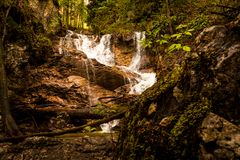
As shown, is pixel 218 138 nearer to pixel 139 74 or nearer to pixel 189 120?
pixel 189 120

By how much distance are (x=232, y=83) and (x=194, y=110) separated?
46 centimetres

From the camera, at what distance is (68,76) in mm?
14867

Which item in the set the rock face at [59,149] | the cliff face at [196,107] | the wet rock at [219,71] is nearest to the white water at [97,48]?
the rock face at [59,149]

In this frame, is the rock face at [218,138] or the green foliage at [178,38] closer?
the rock face at [218,138]

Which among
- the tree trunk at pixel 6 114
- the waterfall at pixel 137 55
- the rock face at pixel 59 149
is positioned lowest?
the rock face at pixel 59 149

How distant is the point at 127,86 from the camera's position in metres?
14.6

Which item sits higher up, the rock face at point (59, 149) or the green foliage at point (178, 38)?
the green foliage at point (178, 38)

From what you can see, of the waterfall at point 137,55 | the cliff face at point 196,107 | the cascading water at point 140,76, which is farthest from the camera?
the waterfall at point 137,55

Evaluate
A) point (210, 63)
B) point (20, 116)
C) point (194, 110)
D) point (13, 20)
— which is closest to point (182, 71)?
point (210, 63)

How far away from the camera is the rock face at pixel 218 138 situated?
6.61 ft

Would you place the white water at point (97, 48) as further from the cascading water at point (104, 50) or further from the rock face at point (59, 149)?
the rock face at point (59, 149)

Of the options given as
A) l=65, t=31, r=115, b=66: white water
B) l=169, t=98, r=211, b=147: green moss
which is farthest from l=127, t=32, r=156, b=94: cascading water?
l=169, t=98, r=211, b=147: green moss

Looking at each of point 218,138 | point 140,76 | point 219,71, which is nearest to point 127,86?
point 140,76

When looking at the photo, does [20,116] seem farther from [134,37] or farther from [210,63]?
[134,37]
